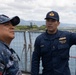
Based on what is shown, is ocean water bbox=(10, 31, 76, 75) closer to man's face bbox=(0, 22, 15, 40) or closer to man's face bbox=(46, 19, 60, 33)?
man's face bbox=(46, 19, 60, 33)

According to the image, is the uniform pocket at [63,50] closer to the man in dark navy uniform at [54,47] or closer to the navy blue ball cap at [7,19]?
the man in dark navy uniform at [54,47]

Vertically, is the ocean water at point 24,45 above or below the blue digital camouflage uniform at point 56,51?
below

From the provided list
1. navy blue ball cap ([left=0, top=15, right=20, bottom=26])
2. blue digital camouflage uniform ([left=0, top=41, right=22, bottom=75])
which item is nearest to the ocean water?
navy blue ball cap ([left=0, top=15, right=20, bottom=26])

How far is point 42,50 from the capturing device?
488 centimetres

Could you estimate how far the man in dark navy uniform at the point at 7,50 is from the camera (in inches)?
104

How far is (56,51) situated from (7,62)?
217 centimetres

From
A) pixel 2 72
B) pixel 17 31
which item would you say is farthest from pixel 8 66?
pixel 17 31

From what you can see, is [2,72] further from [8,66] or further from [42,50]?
[42,50]

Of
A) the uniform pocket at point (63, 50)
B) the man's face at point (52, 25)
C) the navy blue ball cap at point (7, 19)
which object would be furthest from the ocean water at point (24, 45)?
the navy blue ball cap at point (7, 19)

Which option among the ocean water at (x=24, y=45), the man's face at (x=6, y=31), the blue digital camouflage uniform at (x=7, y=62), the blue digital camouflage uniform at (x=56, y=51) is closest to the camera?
the blue digital camouflage uniform at (x=7, y=62)

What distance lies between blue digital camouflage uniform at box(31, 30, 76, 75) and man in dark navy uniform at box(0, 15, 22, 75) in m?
1.81

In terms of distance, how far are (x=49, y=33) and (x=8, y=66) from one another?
227 centimetres

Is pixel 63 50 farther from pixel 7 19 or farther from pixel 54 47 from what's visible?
pixel 7 19

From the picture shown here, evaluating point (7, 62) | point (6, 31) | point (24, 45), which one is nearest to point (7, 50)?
point (7, 62)
